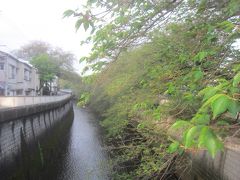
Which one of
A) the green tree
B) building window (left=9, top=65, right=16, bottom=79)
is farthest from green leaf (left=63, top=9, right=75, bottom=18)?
the green tree

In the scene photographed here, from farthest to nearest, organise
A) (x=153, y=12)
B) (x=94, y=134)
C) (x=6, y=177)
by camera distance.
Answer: (x=94, y=134) < (x=6, y=177) < (x=153, y=12)

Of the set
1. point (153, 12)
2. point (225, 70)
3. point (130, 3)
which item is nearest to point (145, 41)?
point (153, 12)

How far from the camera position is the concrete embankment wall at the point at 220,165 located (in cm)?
844

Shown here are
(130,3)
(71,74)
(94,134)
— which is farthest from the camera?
(71,74)

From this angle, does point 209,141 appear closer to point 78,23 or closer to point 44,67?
point 78,23

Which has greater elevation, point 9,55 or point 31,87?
point 9,55

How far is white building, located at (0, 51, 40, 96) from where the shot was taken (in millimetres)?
31609

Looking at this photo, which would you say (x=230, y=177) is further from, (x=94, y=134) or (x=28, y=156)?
(x=94, y=134)

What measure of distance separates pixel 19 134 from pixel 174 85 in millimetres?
14047

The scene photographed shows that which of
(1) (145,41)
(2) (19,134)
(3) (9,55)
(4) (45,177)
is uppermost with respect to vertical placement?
(3) (9,55)

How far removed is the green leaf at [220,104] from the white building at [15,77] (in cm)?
3173

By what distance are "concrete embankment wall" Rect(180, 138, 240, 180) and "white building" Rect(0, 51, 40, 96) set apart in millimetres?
24254

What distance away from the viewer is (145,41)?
6938 millimetres

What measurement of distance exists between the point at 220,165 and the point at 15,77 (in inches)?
1204
